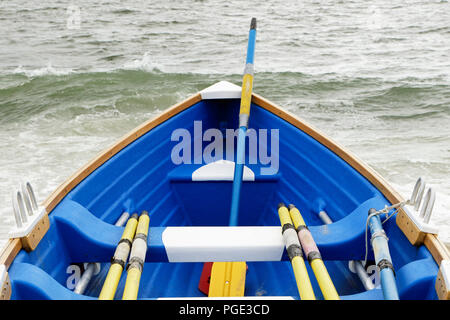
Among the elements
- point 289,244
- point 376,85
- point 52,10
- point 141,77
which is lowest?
point 289,244

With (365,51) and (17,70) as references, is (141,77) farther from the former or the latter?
(365,51)

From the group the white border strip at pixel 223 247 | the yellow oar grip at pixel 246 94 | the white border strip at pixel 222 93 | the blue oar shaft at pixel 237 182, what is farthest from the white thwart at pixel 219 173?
the white border strip at pixel 223 247

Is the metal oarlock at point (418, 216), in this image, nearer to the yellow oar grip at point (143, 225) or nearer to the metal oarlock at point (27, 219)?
the yellow oar grip at point (143, 225)

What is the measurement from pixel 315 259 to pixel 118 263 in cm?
85

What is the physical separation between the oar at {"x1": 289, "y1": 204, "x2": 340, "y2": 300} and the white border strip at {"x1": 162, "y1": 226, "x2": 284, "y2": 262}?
0.11 metres

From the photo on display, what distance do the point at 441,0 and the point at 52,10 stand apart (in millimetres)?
18016

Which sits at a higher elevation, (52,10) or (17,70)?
(52,10)

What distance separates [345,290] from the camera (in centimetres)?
217

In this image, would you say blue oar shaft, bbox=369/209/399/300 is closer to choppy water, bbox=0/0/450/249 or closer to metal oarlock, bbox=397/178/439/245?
metal oarlock, bbox=397/178/439/245

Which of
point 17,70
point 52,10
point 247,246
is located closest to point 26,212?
point 247,246

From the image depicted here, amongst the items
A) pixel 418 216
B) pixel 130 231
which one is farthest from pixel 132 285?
pixel 418 216

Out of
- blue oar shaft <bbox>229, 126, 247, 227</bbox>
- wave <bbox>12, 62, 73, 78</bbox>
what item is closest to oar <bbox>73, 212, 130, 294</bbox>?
blue oar shaft <bbox>229, 126, 247, 227</bbox>

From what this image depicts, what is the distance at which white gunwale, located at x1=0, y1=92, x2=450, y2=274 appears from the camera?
63.6 inches

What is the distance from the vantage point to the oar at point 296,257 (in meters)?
1.49
